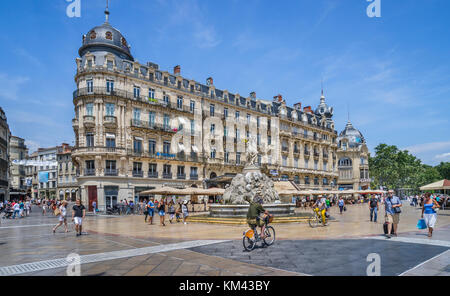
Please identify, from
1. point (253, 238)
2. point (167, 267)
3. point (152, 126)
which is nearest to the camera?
point (167, 267)

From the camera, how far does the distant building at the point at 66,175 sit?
6322 cm

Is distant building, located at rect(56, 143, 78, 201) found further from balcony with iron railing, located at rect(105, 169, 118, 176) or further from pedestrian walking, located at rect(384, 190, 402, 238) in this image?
pedestrian walking, located at rect(384, 190, 402, 238)

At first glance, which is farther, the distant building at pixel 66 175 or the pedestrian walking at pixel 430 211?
the distant building at pixel 66 175

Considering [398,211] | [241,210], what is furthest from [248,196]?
[398,211]

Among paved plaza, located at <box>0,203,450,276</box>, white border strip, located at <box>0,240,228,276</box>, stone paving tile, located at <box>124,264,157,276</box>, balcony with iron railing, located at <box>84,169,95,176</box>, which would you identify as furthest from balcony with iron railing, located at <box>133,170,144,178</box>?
stone paving tile, located at <box>124,264,157,276</box>

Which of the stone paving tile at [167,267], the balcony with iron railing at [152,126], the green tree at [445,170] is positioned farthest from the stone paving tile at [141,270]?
the green tree at [445,170]

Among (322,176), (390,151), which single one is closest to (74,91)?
(322,176)

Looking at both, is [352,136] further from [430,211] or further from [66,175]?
[430,211]

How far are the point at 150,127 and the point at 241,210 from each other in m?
22.9

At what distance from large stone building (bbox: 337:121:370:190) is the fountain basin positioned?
179ft

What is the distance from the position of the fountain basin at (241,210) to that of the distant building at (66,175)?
5100cm

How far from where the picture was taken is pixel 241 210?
19922 mm

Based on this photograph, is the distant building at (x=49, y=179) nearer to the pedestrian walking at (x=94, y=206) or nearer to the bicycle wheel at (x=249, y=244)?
the pedestrian walking at (x=94, y=206)

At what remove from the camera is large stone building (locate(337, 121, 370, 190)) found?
7094 cm
